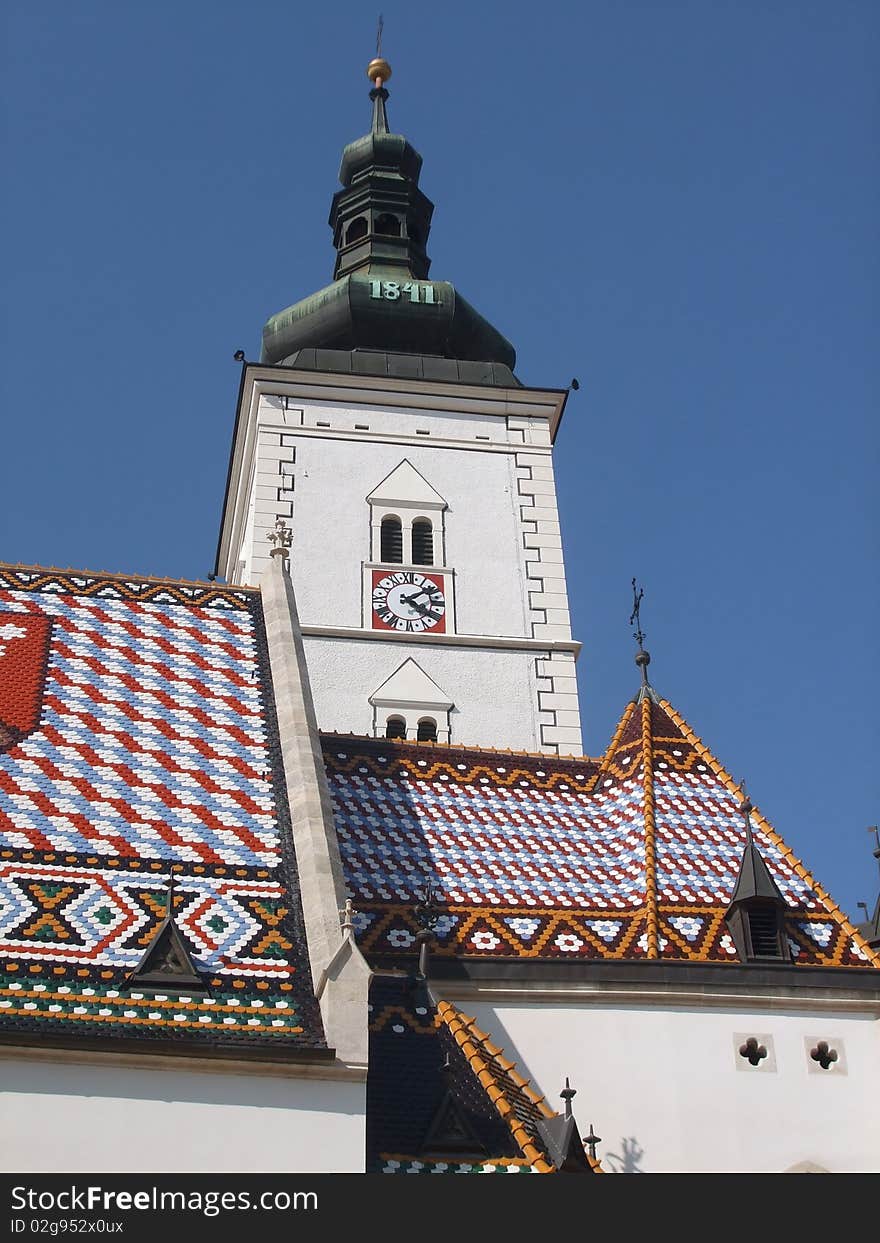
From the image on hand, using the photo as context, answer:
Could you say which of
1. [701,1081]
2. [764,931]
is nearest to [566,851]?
[764,931]

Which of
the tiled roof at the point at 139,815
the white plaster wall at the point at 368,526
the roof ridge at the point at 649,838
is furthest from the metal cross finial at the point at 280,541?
the white plaster wall at the point at 368,526

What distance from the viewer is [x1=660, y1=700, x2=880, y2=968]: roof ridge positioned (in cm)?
1681

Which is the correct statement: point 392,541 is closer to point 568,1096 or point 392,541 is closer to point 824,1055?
point 824,1055

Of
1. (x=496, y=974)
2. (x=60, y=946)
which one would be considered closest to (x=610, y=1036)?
(x=496, y=974)

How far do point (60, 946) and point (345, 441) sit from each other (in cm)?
1677

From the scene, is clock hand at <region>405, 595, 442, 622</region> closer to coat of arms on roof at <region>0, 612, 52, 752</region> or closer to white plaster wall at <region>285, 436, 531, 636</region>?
white plaster wall at <region>285, 436, 531, 636</region>

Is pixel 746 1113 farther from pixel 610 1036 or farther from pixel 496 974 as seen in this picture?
pixel 496 974

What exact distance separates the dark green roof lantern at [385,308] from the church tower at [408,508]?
34 millimetres

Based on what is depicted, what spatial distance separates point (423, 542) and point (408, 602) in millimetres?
1361

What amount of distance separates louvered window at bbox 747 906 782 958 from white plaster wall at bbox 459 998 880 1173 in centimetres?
55

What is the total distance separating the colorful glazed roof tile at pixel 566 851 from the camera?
16484 mm

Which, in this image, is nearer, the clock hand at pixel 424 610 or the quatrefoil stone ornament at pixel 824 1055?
the quatrefoil stone ornament at pixel 824 1055

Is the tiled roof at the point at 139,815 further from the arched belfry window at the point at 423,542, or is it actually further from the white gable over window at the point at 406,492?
the white gable over window at the point at 406,492
